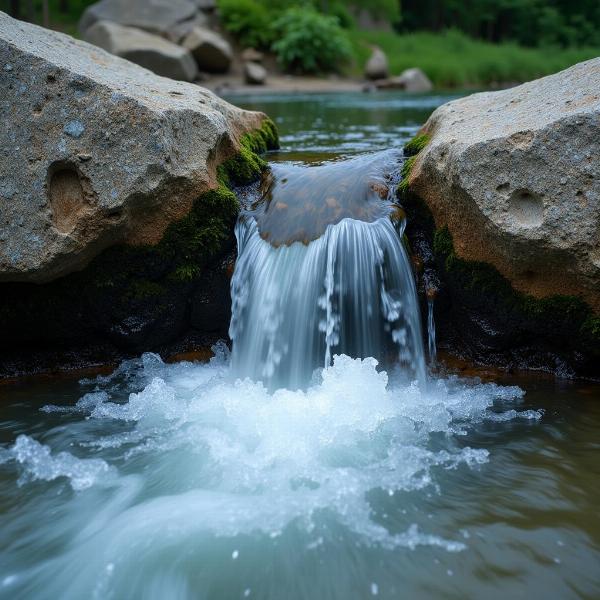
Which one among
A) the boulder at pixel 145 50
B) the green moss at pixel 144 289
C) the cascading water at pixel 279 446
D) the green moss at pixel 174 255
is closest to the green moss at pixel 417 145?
the cascading water at pixel 279 446

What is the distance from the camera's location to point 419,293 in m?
4.43

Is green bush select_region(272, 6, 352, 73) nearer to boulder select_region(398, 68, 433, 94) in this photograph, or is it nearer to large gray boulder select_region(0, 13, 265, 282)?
boulder select_region(398, 68, 433, 94)

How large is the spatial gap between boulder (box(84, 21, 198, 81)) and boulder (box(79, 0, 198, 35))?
2.21 metres

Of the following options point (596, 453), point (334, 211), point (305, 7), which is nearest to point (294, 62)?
point (305, 7)

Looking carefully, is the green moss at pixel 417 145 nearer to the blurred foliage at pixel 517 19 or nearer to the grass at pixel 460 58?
the grass at pixel 460 58

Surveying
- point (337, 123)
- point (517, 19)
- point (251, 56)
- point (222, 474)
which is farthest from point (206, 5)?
point (222, 474)

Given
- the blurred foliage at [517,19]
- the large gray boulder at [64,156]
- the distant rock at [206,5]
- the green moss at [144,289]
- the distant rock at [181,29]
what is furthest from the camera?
the blurred foliage at [517,19]

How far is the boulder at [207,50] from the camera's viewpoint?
22906mm

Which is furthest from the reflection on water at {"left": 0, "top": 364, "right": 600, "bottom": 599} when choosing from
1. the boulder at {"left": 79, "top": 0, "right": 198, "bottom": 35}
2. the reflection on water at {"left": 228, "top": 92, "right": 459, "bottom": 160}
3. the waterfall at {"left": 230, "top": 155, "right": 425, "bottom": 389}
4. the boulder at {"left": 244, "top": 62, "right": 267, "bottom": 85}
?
the boulder at {"left": 79, "top": 0, "right": 198, "bottom": 35}

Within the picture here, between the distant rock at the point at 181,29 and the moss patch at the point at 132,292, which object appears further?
the distant rock at the point at 181,29

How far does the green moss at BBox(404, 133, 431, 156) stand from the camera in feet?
16.7

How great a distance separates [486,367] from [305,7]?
30.4 m

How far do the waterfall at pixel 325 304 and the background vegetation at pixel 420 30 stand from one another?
767 inches

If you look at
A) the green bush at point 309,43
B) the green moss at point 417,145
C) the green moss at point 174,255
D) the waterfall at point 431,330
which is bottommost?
the waterfall at point 431,330
